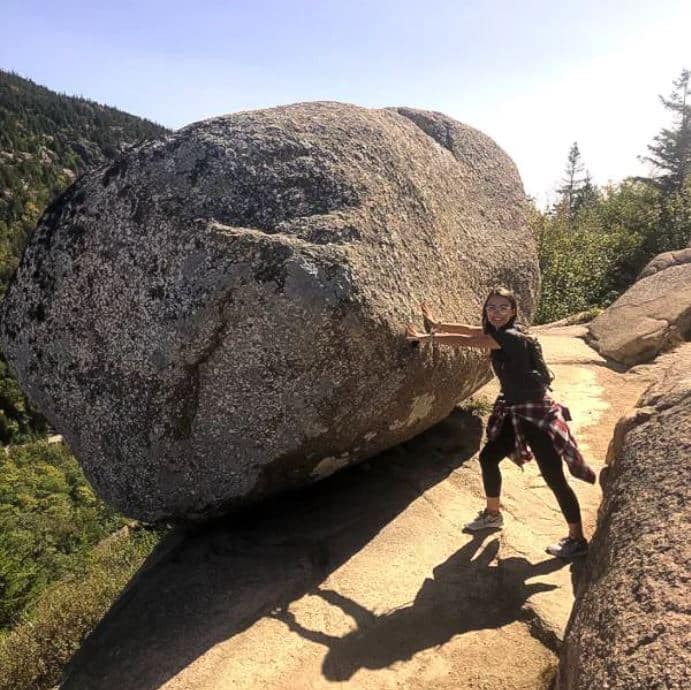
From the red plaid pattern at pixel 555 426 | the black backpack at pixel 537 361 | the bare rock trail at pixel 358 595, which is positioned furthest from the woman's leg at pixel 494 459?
the black backpack at pixel 537 361

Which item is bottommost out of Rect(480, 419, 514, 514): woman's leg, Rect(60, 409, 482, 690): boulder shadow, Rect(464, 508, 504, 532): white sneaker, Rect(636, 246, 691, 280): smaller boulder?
Rect(60, 409, 482, 690): boulder shadow

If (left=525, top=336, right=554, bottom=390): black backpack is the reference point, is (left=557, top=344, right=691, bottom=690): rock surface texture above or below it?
below

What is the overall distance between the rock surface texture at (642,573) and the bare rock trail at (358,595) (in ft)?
2.28

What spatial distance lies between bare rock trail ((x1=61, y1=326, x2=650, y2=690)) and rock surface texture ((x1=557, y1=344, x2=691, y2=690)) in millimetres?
696

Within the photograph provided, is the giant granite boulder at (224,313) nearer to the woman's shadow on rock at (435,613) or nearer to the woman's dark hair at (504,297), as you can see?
the woman's dark hair at (504,297)

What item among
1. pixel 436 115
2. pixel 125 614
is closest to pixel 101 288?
pixel 125 614

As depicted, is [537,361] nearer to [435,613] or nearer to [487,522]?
[487,522]

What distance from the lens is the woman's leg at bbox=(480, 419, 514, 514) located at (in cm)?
426

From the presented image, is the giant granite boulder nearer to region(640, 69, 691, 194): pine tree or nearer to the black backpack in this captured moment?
the black backpack

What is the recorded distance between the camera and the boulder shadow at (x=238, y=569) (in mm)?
3863

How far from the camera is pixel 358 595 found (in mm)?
4035

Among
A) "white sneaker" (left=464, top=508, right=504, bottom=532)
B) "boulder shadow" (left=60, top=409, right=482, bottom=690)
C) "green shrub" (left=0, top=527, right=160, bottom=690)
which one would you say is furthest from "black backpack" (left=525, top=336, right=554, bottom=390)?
"green shrub" (left=0, top=527, right=160, bottom=690)

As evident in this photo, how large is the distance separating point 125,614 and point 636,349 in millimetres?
7336

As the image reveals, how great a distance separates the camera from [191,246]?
405 centimetres
